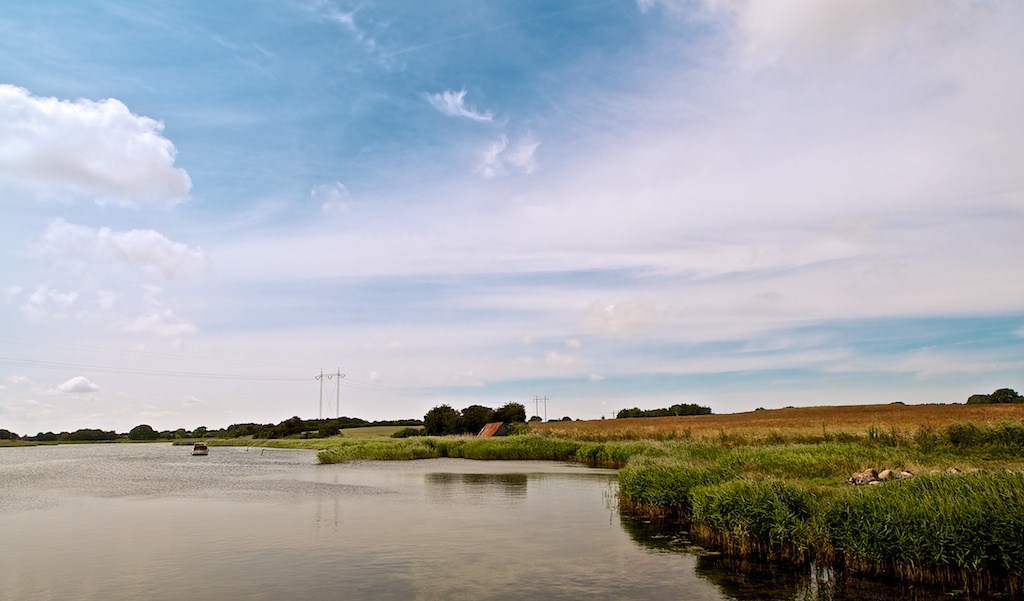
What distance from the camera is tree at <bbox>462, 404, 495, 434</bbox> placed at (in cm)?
11794

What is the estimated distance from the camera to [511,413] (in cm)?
12469

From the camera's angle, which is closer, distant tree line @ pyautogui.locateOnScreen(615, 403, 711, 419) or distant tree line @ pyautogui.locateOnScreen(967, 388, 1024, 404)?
distant tree line @ pyautogui.locateOnScreen(967, 388, 1024, 404)

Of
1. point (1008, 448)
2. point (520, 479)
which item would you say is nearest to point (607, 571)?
point (1008, 448)

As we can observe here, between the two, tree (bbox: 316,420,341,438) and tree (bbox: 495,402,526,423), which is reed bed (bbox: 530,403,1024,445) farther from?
tree (bbox: 316,420,341,438)

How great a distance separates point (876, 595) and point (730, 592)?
10.7ft

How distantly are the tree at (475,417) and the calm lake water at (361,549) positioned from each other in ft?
255

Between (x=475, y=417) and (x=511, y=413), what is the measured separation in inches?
312

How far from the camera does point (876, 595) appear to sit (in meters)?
15.1

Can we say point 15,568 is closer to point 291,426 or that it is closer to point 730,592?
point 730,592

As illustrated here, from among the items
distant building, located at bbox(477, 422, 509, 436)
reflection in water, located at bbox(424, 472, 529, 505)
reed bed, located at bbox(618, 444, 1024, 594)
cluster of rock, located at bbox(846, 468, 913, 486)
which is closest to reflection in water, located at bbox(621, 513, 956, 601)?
reed bed, located at bbox(618, 444, 1024, 594)

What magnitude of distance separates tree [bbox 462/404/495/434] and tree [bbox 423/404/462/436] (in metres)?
1.31

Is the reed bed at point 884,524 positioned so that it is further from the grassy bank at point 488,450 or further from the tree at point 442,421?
the tree at point 442,421

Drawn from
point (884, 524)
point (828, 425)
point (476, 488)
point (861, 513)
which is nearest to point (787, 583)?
point (861, 513)

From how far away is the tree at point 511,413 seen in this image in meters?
123
